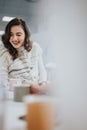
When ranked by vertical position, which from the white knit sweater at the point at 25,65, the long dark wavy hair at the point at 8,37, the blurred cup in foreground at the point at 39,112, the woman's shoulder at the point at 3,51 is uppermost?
the long dark wavy hair at the point at 8,37

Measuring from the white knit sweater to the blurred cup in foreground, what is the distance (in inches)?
40.0

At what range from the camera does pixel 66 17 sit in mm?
1667

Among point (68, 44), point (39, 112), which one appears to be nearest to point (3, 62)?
point (68, 44)

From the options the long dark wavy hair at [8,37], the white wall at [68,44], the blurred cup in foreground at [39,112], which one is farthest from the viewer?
the long dark wavy hair at [8,37]

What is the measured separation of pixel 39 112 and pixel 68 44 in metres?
0.85

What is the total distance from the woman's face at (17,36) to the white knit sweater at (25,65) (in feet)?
0.16

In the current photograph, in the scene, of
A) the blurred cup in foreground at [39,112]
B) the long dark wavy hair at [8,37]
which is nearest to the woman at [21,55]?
the long dark wavy hair at [8,37]

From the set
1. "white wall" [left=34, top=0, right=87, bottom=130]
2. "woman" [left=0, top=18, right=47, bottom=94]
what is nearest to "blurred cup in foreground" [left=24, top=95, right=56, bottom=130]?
"white wall" [left=34, top=0, right=87, bottom=130]

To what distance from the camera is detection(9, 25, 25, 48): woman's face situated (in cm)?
184

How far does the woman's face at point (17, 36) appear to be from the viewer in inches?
72.6

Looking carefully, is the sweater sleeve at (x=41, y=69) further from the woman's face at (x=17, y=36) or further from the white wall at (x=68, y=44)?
the woman's face at (x=17, y=36)

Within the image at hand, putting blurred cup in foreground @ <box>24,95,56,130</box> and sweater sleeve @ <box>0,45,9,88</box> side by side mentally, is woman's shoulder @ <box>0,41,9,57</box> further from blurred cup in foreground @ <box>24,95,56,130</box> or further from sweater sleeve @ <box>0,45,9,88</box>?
blurred cup in foreground @ <box>24,95,56,130</box>

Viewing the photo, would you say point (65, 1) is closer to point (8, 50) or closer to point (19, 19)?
point (19, 19)

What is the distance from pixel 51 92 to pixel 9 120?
313 mm
